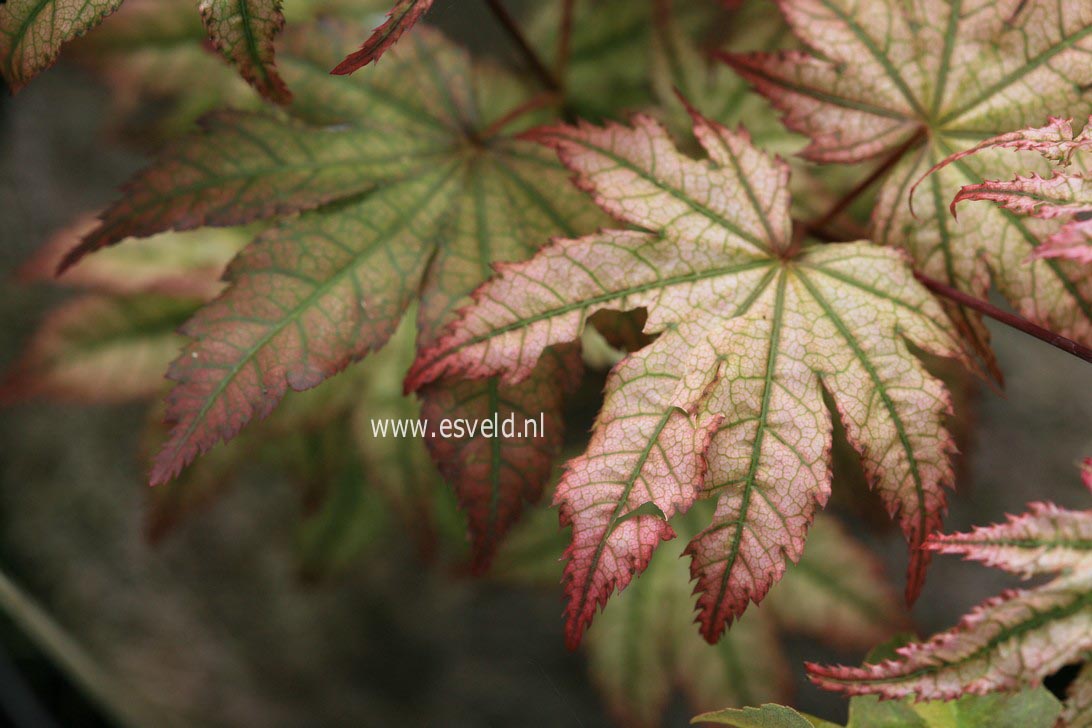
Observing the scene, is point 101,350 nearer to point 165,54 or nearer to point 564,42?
point 165,54

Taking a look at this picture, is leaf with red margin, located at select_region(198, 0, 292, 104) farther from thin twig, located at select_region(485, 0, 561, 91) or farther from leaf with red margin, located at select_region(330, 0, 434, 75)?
thin twig, located at select_region(485, 0, 561, 91)

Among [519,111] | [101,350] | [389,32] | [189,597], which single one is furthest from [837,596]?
[189,597]

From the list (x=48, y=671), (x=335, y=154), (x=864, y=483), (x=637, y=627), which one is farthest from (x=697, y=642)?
(x=48, y=671)

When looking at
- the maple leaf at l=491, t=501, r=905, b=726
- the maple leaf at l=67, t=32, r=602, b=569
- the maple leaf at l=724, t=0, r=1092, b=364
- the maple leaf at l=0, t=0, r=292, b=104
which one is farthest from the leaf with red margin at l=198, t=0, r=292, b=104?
the maple leaf at l=491, t=501, r=905, b=726

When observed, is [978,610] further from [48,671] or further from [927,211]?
[48,671]

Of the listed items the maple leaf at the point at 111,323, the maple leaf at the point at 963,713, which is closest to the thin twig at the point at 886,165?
the maple leaf at the point at 963,713

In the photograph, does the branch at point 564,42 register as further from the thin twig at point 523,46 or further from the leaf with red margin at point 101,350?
the leaf with red margin at point 101,350
